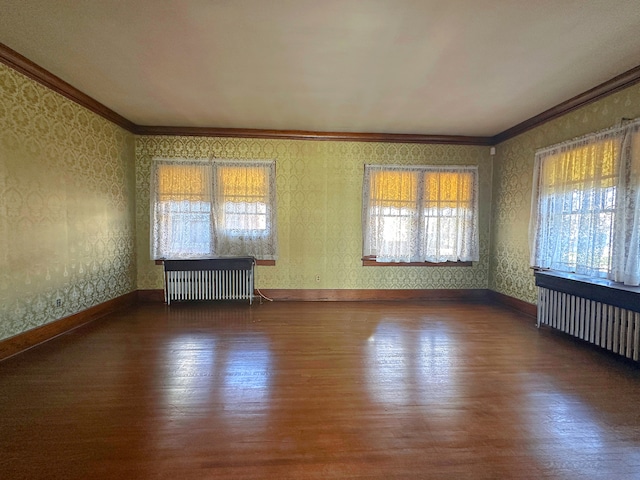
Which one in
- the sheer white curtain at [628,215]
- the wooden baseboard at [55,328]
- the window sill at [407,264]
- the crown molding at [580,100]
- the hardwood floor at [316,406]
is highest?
the crown molding at [580,100]

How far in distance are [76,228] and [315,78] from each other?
345cm

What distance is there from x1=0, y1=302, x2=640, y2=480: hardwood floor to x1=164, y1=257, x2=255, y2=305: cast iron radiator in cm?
123

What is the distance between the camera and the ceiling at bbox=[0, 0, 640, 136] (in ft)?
7.35

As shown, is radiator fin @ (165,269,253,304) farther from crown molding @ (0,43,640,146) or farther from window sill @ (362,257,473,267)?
crown molding @ (0,43,640,146)

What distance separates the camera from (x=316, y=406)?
2168 mm

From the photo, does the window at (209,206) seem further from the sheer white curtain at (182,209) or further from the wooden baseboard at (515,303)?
the wooden baseboard at (515,303)

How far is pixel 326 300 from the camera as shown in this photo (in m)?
5.38

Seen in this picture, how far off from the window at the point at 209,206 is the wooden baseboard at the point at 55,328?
0.94 m

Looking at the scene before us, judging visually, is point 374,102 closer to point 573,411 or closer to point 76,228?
point 573,411

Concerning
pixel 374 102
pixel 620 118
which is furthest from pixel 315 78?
pixel 620 118

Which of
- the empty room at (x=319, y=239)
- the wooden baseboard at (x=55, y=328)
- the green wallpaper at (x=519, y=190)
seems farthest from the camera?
the green wallpaper at (x=519, y=190)

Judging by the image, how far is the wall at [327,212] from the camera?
521cm

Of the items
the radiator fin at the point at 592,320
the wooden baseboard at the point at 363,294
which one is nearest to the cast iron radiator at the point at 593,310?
the radiator fin at the point at 592,320

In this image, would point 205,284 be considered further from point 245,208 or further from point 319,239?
point 319,239
